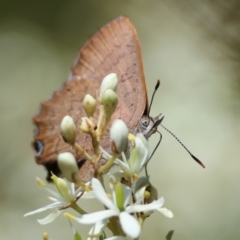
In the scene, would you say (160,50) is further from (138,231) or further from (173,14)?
(138,231)

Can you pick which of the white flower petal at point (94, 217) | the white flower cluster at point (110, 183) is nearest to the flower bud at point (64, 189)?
the white flower cluster at point (110, 183)

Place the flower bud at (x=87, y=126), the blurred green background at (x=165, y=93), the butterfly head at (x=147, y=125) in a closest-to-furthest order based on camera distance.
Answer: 1. the flower bud at (x=87, y=126)
2. the butterfly head at (x=147, y=125)
3. the blurred green background at (x=165, y=93)

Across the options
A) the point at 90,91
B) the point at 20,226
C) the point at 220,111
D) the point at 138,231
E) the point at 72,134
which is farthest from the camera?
the point at 220,111

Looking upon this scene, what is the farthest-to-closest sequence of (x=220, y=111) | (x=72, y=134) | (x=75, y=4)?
(x=75, y=4), (x=220, y=111), (x=72, y=134)

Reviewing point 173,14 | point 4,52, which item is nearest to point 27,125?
point 4,52

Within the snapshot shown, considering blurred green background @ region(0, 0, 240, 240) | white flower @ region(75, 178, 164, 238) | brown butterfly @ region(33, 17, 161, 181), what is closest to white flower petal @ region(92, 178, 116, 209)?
white flower @ region(75, 178, 164, 238)

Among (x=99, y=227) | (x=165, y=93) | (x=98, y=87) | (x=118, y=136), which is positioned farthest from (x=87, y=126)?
(x=165, y=93)

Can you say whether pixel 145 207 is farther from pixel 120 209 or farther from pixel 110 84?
pixel 110 84

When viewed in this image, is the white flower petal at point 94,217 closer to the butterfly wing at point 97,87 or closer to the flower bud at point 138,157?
the flower bud at point 138,157
